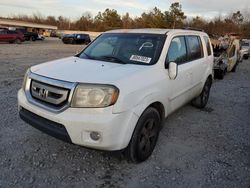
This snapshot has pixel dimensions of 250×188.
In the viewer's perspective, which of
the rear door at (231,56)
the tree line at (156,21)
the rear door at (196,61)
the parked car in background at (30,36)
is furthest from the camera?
the tree line at (156,21)

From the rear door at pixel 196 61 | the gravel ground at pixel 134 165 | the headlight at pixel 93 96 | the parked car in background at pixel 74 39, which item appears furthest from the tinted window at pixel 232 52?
the parked car in background at pixel 74 39

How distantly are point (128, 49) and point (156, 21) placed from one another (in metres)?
66.6

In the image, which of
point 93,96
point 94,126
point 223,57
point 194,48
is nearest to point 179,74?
point 194,48

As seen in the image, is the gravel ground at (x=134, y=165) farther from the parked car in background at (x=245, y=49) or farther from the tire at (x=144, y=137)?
the parked car in background at (x=245, y=49)

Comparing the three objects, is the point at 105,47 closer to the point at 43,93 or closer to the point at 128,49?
the point at 128,49

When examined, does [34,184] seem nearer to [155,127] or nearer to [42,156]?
[42,156]

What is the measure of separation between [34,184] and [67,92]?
1133 millimetres

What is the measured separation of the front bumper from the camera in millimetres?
2873

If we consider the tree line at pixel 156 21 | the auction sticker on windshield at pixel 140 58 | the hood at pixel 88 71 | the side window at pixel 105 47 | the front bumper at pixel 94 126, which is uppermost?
the tree line at pixel 156 21

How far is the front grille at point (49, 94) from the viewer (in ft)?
9.88

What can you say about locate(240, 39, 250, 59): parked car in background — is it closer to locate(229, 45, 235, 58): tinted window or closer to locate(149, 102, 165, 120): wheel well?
locate(229, 45, 235, 58): tinted window

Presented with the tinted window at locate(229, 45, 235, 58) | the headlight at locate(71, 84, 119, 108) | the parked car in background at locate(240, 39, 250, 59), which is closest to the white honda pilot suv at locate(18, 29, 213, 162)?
→ the headlight at locate(71, 84, 119, 108)

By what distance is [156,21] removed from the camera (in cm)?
6775

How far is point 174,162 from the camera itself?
3.66m
